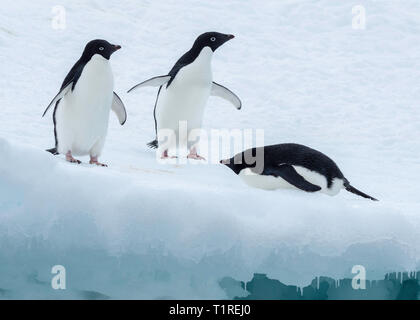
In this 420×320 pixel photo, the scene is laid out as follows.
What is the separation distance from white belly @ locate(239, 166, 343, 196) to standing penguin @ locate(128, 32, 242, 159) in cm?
127

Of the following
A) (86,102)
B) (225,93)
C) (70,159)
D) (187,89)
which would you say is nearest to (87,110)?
(86,102)

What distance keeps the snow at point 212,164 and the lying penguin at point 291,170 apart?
114 mm

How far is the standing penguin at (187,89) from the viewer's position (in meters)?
5.61

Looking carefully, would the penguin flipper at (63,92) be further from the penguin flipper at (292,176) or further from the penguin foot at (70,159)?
the penguin flipper at (292,176)

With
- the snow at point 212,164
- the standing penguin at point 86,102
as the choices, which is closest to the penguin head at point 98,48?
the standing penguin at point 86,102

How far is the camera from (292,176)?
4344 mm

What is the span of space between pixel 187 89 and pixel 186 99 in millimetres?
77

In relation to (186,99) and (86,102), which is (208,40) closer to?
(186,99)

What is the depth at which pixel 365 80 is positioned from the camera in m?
9.31

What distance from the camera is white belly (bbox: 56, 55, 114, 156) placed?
4748 mm

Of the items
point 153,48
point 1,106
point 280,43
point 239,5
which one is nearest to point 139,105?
point 1,106

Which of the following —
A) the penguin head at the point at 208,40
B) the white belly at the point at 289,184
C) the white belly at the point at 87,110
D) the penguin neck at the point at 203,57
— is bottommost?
the white belly at the point at 289,184

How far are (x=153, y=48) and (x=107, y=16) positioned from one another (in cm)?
113

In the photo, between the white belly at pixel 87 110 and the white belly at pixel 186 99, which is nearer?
the white belly at pixel 87 110
